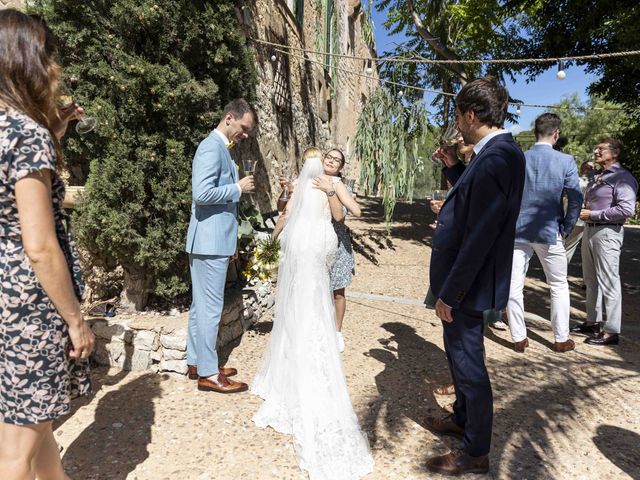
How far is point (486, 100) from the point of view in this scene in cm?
226

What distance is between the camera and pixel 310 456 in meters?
2.41

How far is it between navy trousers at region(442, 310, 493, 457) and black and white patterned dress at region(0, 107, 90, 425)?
1882 mm

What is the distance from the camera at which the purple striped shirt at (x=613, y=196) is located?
4223 mm

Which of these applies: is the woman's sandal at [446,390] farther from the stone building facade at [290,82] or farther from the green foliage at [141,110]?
the stone building facade at [290,82]

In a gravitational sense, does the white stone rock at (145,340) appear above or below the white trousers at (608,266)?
below

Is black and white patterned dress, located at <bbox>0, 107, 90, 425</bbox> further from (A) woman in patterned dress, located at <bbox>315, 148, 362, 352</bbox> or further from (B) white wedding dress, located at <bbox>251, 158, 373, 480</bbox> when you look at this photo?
(A) woman in patterned dress, located at <bbox>315, 148, 362, 352</bbox>

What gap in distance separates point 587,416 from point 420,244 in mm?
6560

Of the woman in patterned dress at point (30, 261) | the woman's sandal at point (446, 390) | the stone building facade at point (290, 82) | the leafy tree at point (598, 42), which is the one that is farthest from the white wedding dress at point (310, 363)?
Result: the leafy tree at point (598, 42)

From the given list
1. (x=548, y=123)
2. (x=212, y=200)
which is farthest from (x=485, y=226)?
(x=548, y=123)

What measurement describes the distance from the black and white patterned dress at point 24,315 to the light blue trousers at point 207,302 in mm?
1602

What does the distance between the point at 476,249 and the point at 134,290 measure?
126 inches

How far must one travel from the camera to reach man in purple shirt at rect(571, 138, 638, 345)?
4.27 m

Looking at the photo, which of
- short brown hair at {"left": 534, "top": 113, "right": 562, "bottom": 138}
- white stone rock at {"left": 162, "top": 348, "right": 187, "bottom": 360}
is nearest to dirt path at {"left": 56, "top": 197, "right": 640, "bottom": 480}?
white stone rock at {"left": 162, "top": 348, "right": 187, "bottom": 360}

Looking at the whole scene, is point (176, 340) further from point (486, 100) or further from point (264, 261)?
point (486, 100)
